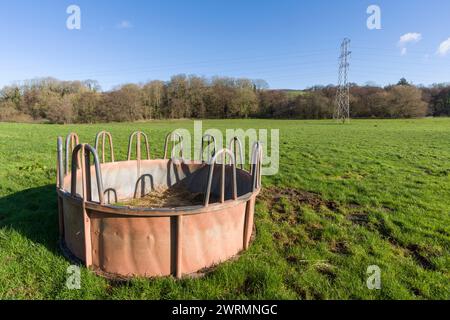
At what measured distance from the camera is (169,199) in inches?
225

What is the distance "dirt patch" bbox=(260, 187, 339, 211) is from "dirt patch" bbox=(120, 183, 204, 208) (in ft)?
4.62

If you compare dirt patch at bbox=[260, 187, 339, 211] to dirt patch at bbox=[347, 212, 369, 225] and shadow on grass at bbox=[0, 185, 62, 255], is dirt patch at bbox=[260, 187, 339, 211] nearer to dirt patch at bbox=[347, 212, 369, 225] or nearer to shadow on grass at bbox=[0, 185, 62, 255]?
dirt patch at bbox=[347, 212, 369, 225]

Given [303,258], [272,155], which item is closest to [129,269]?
[303,258]

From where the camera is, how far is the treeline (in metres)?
53.6

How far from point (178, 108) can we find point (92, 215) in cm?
6071

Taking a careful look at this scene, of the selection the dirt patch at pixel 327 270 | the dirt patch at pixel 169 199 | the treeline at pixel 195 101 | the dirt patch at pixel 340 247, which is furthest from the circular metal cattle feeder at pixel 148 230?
the treeline at pixel 195 101

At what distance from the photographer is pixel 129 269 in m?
3.15

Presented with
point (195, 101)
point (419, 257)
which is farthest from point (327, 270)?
point (195, 101)

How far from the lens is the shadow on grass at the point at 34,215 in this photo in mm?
3910

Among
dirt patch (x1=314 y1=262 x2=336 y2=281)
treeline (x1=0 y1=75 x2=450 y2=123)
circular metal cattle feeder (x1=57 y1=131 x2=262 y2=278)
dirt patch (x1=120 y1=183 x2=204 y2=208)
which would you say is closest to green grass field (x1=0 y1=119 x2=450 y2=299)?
dirt patch (x1=314 y1=262 x2=336 y2=281)

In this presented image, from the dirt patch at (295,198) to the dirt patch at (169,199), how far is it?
141 centimetres

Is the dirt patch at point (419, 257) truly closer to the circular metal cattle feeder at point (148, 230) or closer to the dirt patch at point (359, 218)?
the dirt patch at point (359, 218)

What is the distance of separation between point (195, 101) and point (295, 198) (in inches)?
2368

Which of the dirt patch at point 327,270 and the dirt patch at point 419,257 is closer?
the dirt patch at point 327,270
